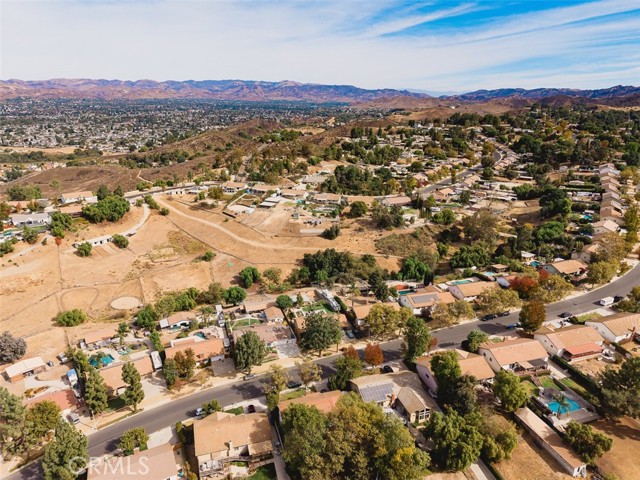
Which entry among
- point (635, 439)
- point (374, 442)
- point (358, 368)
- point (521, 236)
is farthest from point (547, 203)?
point (374, 442)

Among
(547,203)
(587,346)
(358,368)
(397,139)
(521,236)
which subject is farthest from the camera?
(397,139)

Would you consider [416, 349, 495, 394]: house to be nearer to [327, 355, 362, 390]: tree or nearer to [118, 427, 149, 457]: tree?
[327, 355, 362, 390]: tree

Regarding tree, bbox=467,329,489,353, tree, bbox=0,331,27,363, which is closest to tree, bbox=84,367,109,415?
Answer: tree, bbox=0,331,27,363

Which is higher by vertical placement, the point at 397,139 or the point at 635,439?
the point at 397,139

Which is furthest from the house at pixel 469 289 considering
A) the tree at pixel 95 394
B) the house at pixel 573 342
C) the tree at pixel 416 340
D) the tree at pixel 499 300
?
the tree at pixel 95 394

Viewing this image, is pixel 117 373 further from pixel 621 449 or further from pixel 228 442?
pixel 621 449

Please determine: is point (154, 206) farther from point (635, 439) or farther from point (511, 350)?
point (635, 439)
